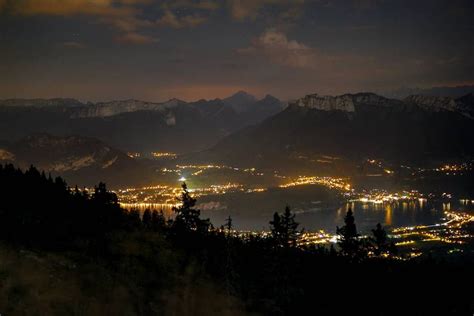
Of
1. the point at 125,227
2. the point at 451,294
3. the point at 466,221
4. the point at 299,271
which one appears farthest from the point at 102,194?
the point at 466,221

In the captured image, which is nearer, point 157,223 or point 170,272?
point 170,272

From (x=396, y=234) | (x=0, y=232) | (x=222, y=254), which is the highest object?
(x=0, y=232)

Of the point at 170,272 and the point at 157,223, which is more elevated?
the point at 157,223

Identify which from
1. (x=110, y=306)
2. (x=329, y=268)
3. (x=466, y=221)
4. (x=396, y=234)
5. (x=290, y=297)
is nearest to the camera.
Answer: (x=110, y=306)

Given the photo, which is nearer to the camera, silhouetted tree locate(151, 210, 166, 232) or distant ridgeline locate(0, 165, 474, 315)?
distant ridgeline locate(0, 165, 474, 315)

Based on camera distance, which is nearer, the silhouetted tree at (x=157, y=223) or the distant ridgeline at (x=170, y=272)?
the distant ridgeline at (x=170, y=272)

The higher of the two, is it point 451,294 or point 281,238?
point 281,238

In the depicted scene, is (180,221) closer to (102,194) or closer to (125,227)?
(125,227)

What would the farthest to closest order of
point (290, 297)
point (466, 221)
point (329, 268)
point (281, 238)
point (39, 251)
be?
1. point (466, 221)
2. point (329, 268)
3. point (281, 238)
4. point (290, 297)
5. point (39, 251)

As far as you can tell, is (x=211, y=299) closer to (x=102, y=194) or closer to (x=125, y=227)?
(x=125, y=227)

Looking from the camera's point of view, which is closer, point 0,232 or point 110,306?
point 110,306
